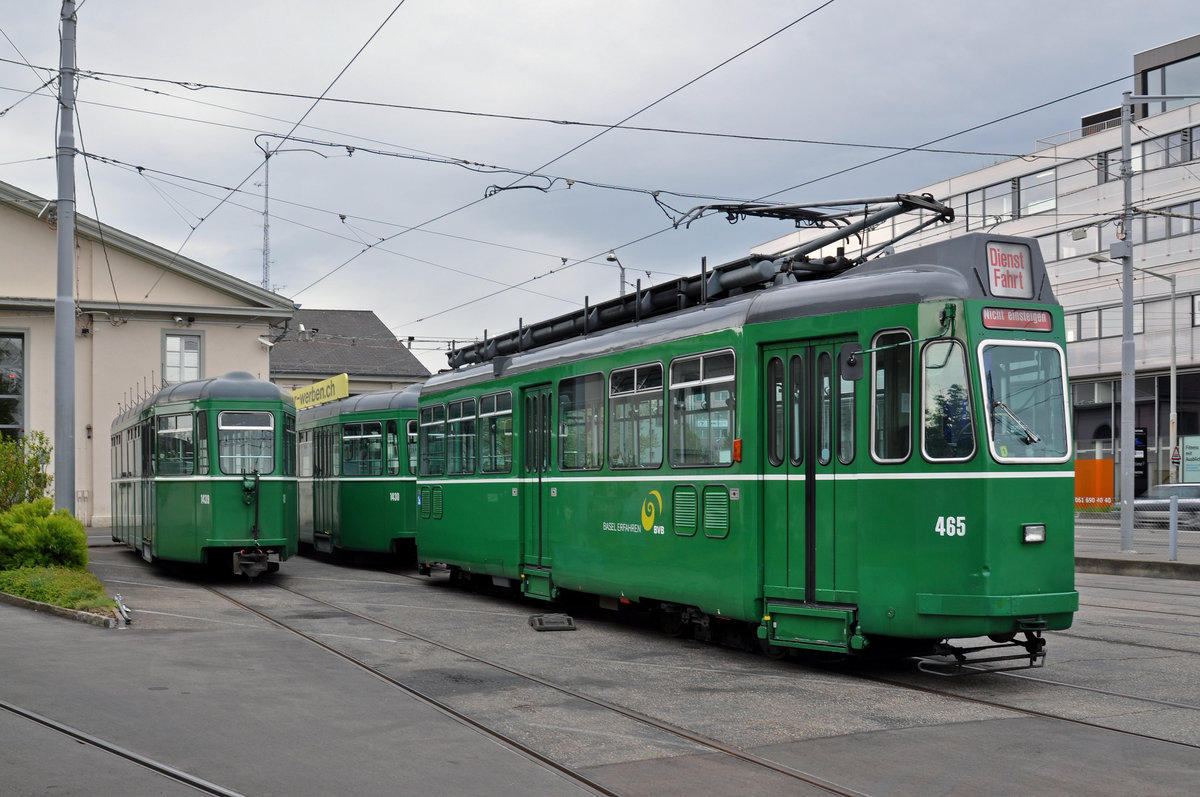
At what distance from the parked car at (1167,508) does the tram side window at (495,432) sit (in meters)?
26.4

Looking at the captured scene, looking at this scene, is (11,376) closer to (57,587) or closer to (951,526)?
(57,587)

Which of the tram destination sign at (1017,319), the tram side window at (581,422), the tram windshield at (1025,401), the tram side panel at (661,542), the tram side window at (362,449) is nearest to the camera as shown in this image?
the tram windshield at (1025,401)

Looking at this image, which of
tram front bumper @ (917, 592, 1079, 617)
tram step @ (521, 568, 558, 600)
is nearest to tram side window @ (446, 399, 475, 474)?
tram step @ (521, 568, 558, 600)

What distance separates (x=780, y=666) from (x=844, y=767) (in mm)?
3873

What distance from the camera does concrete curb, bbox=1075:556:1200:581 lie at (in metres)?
21.1

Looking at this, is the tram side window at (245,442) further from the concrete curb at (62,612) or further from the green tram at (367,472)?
the concrete curb at (62,612)

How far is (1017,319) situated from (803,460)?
2.03 meters

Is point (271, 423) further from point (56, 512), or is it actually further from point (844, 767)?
point (844, 767)

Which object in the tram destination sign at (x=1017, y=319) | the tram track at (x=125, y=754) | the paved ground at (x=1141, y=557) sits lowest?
the paved ground at (x=1141, y=557)

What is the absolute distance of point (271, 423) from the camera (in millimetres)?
19438

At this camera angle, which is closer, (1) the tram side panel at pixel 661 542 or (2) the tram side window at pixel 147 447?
(1) the tram side panel at pixel 661 542

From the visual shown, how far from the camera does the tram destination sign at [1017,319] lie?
9625 mm

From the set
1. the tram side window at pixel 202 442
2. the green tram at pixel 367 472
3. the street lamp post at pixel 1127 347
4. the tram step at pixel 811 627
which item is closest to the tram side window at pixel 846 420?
the tram step at pixel 811 627

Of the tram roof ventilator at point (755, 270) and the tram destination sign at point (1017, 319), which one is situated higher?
the tram roof ventilator at point (755, 270)
